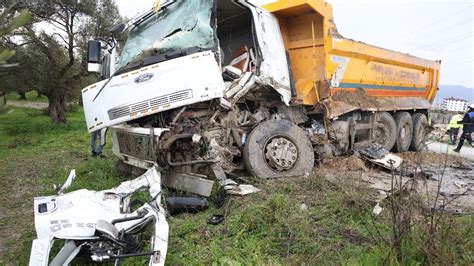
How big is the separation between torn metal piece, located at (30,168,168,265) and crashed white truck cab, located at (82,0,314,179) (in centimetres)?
98

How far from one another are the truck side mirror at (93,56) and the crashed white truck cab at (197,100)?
26mm

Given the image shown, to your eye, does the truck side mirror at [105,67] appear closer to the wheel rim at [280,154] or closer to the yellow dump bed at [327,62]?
the wheel rim at [280,154]

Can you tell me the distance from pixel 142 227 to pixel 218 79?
1.75 m

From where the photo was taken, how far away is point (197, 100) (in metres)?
3.67

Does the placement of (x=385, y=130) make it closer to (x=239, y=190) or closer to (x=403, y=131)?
(x=403, y=131)

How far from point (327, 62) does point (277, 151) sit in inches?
72.7

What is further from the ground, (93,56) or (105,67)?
(93,56)

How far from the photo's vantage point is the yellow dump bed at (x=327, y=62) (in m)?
5.41

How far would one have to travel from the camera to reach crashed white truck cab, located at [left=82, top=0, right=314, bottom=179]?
A: 12.1ft

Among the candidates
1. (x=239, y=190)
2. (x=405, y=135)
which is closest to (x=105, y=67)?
(x=239, y=190)

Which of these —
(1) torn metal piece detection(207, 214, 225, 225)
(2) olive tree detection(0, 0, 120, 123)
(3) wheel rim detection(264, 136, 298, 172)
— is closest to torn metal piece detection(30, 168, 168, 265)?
(1) torn metal piece detection(207, 214, 225, 225)

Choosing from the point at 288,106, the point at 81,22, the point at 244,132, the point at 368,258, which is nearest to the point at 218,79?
the point at 244,132

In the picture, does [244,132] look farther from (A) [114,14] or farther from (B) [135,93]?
(A) [114,14]

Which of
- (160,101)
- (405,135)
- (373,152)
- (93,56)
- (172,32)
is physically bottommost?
(373,152)
